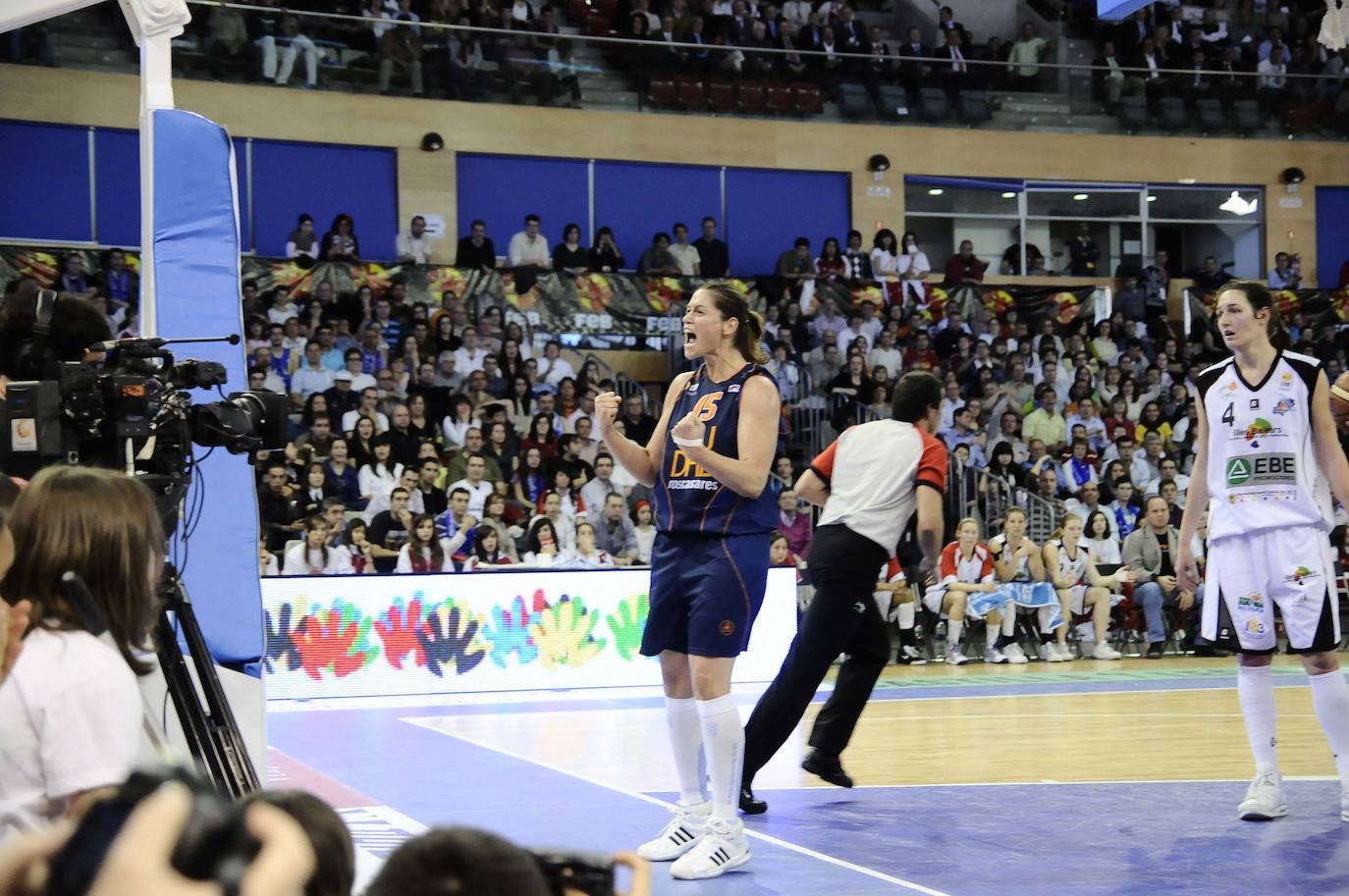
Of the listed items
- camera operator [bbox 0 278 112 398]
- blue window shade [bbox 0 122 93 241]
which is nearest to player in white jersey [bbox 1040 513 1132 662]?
camera operator [bbox 0 278 112 398]

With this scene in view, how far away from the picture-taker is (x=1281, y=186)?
81.1 feet

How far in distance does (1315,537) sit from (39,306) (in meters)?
4.78

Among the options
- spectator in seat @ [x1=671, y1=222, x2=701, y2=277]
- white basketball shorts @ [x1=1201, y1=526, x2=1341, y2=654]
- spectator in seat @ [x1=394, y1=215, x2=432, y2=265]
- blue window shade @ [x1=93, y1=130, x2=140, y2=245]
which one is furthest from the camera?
spectator in seat @ [x1=671, y1=222, x2=701, y2=277]

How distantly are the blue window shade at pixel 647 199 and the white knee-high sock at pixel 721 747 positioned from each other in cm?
1702

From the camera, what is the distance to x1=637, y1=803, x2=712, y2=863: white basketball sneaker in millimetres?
5301

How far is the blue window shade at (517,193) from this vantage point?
69.3 ft

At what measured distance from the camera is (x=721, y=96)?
21.8 meters

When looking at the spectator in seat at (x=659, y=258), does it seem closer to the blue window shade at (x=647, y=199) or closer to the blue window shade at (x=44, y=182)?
the blue window shade at (x=647, y=199)

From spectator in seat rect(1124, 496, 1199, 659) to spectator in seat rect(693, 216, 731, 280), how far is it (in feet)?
23.8

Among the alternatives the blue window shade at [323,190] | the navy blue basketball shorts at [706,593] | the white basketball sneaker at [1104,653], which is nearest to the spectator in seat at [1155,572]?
the white basketball sneaker at [1104,653]

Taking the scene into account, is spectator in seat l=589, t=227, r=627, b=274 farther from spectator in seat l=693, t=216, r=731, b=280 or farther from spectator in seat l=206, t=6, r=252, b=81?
spectator in seat l=206, t=6, r=252, b=81

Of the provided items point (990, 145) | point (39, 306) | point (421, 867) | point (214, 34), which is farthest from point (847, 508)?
point (990, 145)

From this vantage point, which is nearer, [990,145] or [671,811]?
[671,811]

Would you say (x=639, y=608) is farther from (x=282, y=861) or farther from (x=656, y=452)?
(x=282, y=861)
